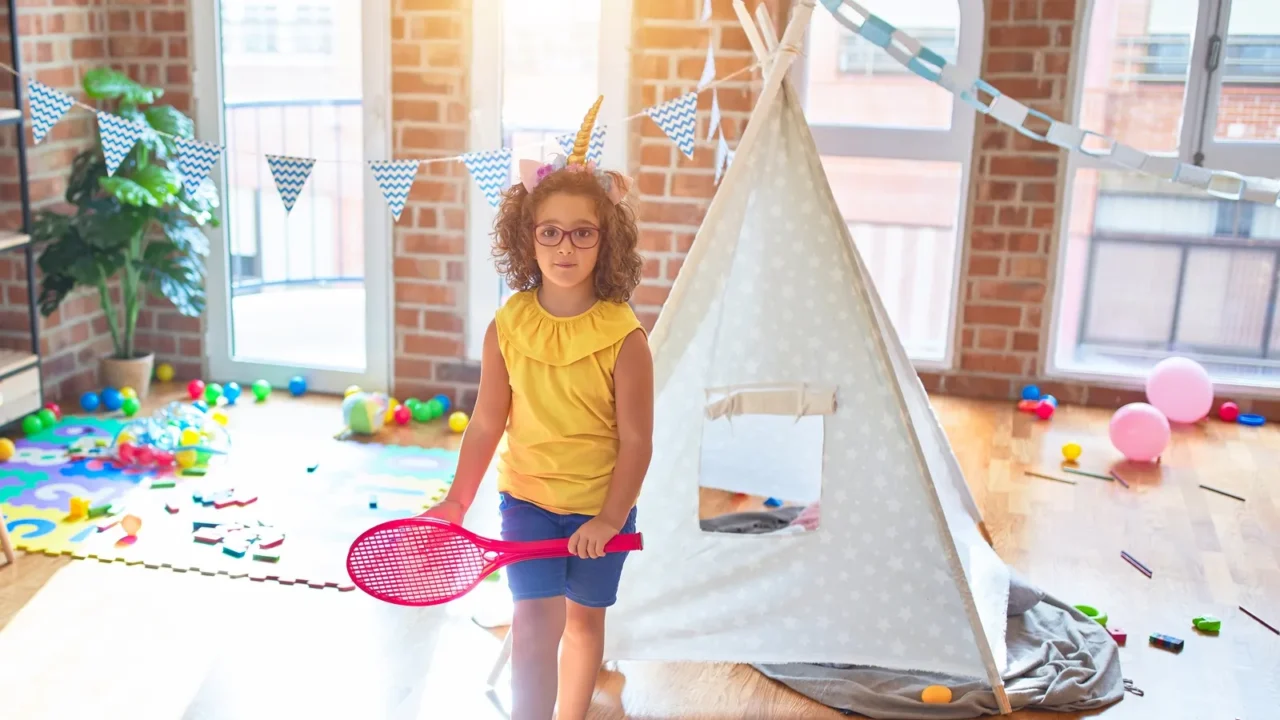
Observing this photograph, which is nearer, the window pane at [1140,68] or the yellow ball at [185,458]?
the yellow ball at [185,458]

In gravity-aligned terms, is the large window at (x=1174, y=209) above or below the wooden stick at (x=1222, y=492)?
above

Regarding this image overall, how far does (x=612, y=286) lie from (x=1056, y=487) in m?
2.12

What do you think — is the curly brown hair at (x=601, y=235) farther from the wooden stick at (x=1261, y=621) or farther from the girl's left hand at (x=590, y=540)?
the wooden stick at (x=1261, y=621)

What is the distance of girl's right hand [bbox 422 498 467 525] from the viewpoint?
209 centimetres

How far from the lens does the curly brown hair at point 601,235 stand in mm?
2086

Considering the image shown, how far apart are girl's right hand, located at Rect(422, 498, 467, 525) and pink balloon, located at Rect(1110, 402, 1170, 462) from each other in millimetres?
2497

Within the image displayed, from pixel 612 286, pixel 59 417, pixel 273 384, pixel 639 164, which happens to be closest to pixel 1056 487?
pixel 639 164

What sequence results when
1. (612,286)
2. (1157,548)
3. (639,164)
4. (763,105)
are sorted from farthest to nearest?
1. (639,164)
2. (1157,548)
3. (763,105)
4. (612,286)

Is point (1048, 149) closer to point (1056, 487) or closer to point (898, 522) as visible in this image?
point (1056, 487)

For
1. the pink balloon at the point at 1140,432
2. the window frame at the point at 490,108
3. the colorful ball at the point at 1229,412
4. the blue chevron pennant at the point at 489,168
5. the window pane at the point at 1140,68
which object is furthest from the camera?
the colorful ball at the point at 1229,412

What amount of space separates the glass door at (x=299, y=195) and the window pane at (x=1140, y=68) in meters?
2.28

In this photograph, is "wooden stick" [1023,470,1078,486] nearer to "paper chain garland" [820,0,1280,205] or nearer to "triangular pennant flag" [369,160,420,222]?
"paper chain garland" [820,0,1280,205]

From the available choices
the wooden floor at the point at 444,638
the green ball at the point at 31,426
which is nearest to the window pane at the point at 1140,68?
the wooden floor at the point at 444,638

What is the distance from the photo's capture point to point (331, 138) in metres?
4.57
